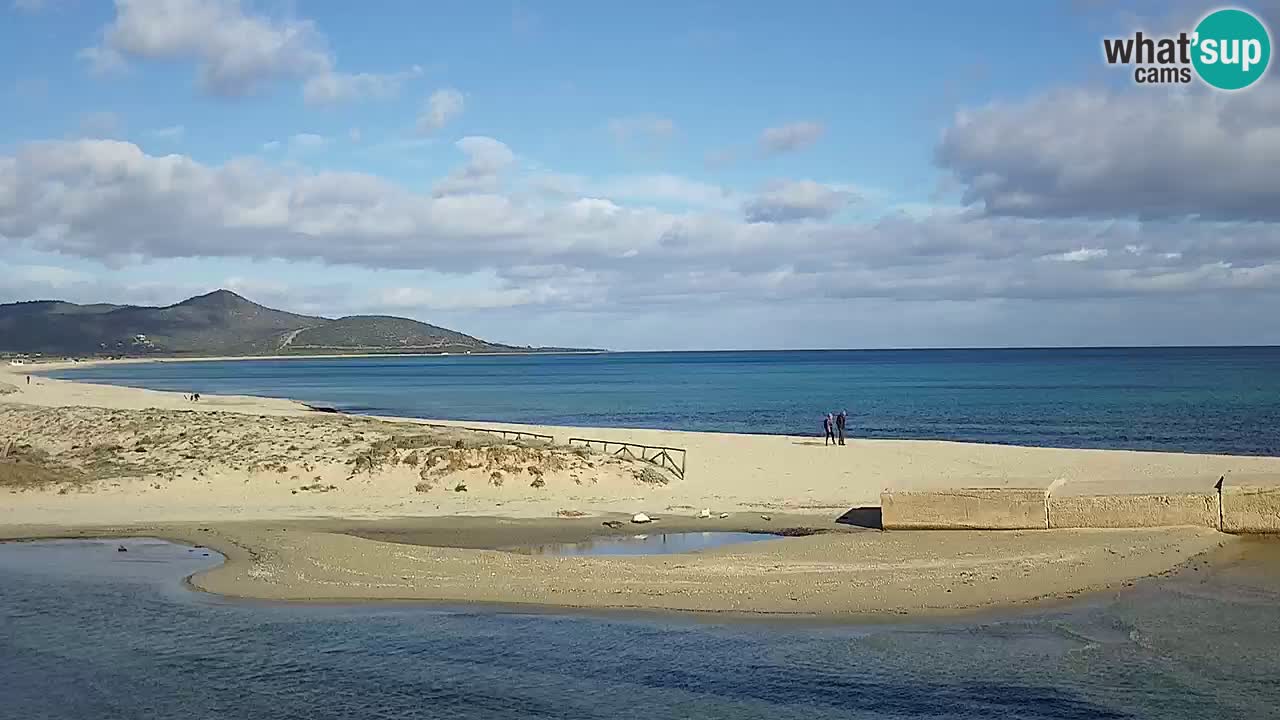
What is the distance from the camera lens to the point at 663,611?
15.0 metres

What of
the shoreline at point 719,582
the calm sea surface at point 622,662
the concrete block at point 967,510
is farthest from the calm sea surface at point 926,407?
the calm sea surface at point 622,662

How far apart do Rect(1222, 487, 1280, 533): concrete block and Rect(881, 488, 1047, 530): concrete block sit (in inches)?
117

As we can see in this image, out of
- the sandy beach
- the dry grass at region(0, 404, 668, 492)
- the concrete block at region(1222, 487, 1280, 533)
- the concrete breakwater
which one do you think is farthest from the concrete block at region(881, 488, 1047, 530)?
the dry grass at region(0, 404, 668, 492)

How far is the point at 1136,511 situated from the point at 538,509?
1179 cm

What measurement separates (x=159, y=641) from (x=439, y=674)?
12.7 feet

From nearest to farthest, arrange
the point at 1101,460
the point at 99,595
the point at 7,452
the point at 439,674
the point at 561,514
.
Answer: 1. the point at 439,674
2. the point at 99,595
3. the point at 561,514
4. the point at 7,452
5. the point at 1101,460

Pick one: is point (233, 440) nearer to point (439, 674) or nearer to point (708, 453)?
point (708, 453)

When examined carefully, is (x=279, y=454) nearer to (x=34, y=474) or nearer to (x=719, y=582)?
(x=34, y=474)

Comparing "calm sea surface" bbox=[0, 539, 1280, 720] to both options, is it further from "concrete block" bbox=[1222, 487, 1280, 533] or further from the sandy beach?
"concrete block" bbox=[1222, 487, 1280, 533]

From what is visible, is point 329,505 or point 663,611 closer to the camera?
point 663,611

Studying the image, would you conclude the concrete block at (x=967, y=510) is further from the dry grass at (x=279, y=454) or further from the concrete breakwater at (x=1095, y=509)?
the dry grass at (x=279, y=454)

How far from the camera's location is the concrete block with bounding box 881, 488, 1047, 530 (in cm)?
1983

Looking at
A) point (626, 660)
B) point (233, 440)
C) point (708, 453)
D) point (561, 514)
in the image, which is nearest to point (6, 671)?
point (626, 660)

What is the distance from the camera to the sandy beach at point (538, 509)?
53.2 ft
